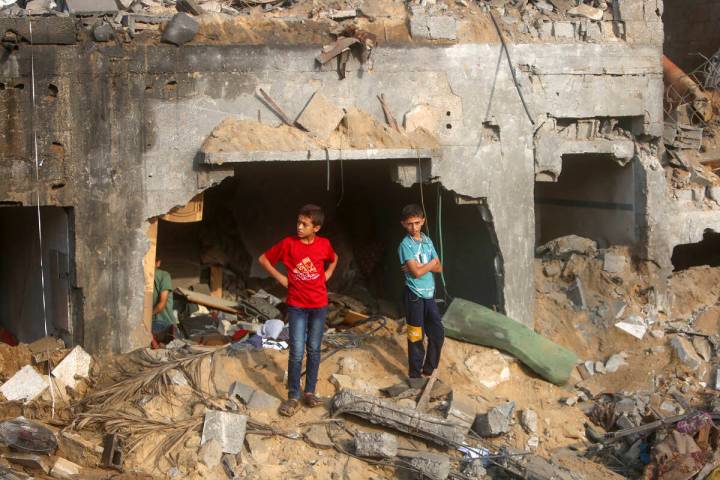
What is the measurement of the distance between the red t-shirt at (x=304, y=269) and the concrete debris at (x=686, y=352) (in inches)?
159

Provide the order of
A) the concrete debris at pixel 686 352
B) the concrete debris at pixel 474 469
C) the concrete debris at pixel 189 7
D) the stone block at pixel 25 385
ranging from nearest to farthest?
the concrete debris at pixel 474 469 < the stone block at pixel 25 385 < the concrete debris at pixel 189 7 < the concrete debris at pixel 686 352

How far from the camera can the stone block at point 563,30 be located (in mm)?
9859

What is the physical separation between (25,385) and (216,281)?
4.44 m

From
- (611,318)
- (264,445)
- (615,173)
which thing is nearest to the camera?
(264,445)

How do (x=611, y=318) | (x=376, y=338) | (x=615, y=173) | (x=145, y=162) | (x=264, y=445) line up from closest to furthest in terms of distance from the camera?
(x=264, y=445) < (x=145, y=162) < (x=376, y=338) < (x=611, y=318) < (x=615, y=173)

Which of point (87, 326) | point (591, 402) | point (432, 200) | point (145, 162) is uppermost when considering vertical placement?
point (145, 162)

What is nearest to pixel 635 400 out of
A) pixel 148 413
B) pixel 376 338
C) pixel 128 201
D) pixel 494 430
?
pixel 494 430

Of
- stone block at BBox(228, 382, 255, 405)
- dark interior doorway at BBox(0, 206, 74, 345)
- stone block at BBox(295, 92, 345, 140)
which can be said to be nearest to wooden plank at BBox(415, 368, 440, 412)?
stone block at BBox(228, 382, 255, 405)

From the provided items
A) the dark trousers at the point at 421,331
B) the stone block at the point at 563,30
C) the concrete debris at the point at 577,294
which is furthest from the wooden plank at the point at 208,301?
the stone block at the point at 563,30

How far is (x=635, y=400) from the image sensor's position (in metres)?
8.88

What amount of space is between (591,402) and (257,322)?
4.05m

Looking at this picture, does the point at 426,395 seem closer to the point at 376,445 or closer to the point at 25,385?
the point at 376,445

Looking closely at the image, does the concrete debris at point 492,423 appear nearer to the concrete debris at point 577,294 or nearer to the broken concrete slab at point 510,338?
the broken concrete slab at point 510,338

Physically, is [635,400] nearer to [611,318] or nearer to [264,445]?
[611,318]
